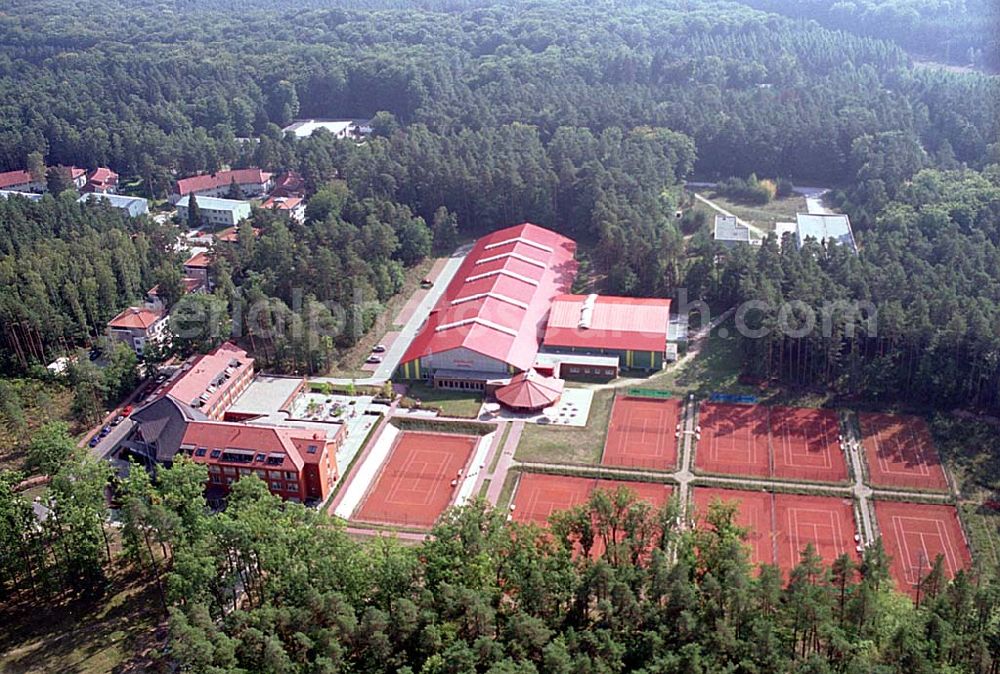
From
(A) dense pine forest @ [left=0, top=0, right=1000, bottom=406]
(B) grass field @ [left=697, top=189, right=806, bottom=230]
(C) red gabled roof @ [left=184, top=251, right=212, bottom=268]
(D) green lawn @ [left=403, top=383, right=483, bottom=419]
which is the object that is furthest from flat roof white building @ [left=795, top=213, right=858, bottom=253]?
(C) red gabled roof @ [left=184, top=251, right=212, bottom=268]

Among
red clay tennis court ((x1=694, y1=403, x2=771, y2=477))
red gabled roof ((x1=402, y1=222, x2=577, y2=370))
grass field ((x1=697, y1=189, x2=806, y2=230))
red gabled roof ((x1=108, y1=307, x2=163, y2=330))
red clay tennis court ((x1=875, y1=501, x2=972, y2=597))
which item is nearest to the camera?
red clay tennis court ((x1=875, y1=501, x2=972, y2=597))

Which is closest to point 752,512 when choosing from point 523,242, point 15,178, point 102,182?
point 523,242

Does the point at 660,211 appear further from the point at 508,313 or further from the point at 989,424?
the point at 989,424

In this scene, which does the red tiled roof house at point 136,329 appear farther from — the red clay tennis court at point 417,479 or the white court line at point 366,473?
the red clay tennis court at point 417,479

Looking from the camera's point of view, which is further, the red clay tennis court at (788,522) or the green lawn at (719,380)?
the green lawn at (719,380)

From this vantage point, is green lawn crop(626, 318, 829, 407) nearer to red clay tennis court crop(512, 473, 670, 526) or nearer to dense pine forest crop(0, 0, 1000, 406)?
dense pine forest crop(0, 0, 1000, 406)

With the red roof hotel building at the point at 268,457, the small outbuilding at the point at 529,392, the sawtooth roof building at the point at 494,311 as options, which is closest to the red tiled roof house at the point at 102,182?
the sawtooth roof building at the point at 494,311
